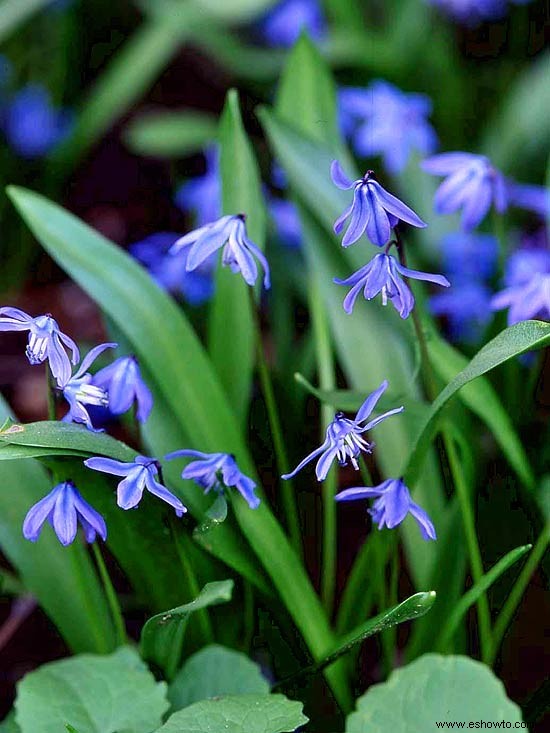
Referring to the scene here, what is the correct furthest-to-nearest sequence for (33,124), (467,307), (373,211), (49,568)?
(33,124) → (467,307) → (49,568) → (373,211)

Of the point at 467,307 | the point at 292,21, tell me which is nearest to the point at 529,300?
the point at 467,307

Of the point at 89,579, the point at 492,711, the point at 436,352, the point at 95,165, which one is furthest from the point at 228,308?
the point at 95,165

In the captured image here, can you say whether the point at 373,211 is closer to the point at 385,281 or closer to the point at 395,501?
the point at 385,281

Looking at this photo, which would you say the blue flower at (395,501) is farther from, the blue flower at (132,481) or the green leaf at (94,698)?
the green leaf at (94,698)

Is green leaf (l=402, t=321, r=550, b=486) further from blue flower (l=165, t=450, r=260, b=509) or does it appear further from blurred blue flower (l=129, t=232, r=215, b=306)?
blurred blue flower (l=129, t=232, r=215, b=306)

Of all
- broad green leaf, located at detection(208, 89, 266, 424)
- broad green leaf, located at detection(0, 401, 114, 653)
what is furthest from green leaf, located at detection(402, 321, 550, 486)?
broad green leaf, located at detection(0, 401, 114, 653)

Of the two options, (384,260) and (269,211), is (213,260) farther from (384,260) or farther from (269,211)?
(384,260)
